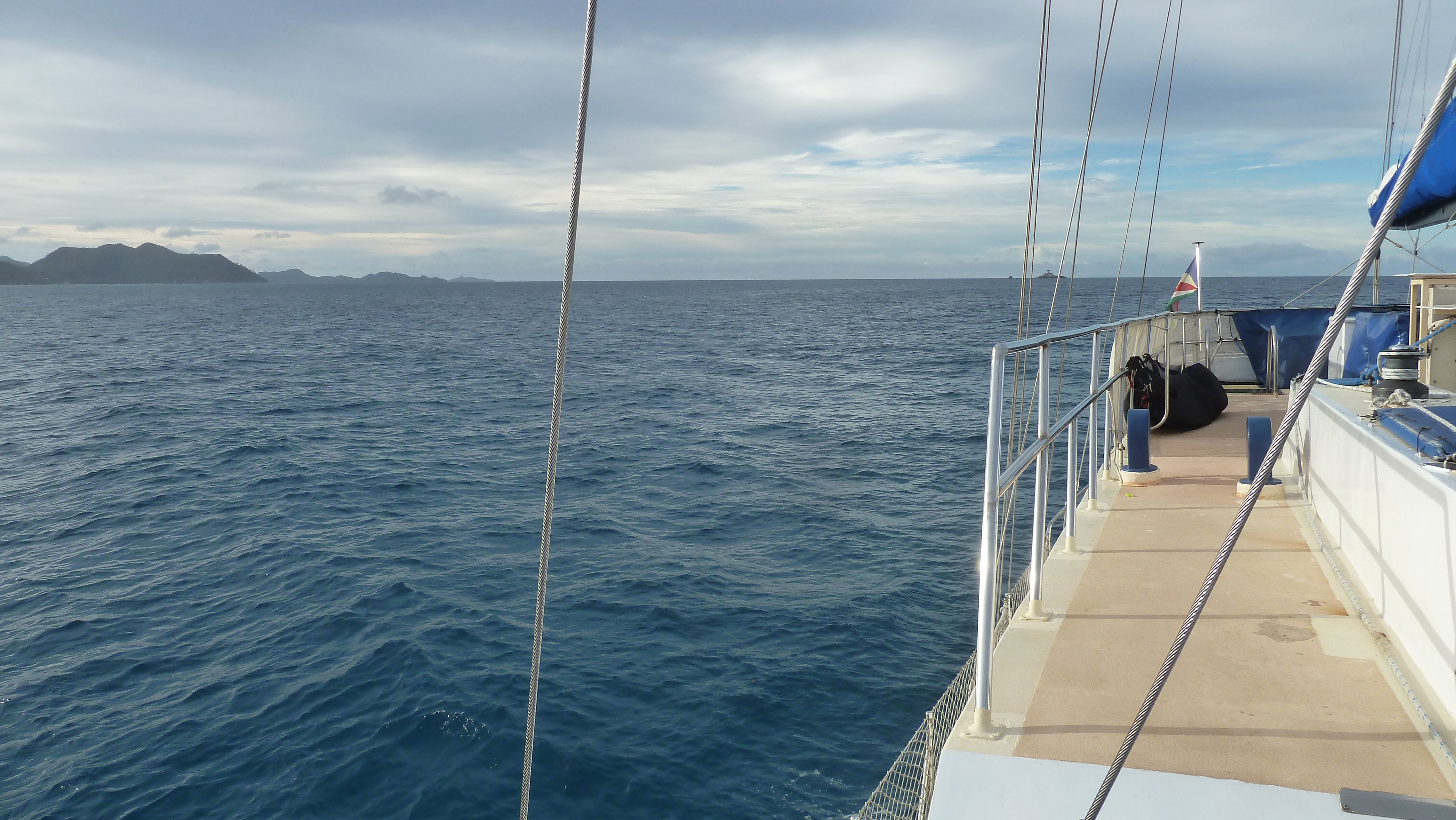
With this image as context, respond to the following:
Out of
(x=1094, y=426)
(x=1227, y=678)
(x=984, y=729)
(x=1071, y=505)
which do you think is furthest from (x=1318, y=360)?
(x=1094, y=426)

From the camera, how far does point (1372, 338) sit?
9.80 meters

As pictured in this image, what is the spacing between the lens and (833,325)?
80.5 metres

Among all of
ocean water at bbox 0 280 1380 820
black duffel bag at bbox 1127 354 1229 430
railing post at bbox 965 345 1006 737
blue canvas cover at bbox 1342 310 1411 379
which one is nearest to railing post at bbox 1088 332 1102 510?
black duffel bag at bbox 1127 354 1229 430

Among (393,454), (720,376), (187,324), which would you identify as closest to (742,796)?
(393,454)

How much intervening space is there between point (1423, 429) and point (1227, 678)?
1.54 m

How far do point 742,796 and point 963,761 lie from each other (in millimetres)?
5518

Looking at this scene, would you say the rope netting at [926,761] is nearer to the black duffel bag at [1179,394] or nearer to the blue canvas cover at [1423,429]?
the blue canvas cover at [1423,429]

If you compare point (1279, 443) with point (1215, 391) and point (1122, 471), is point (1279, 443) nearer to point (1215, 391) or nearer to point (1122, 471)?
point (1122, 471)

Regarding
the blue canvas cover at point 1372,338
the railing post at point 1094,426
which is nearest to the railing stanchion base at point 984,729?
the railing post at point 1094,426

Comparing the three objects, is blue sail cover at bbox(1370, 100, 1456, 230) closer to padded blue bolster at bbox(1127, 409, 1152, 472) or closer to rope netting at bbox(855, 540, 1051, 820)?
padded blue bolster at bbox(1127, 409, 1152, 472)

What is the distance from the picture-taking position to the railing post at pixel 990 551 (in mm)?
3182

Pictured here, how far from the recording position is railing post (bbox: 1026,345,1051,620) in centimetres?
435

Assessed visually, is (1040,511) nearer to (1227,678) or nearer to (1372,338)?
(1227,678)

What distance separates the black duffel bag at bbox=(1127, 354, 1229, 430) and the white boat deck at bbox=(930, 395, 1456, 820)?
11.3 ft
